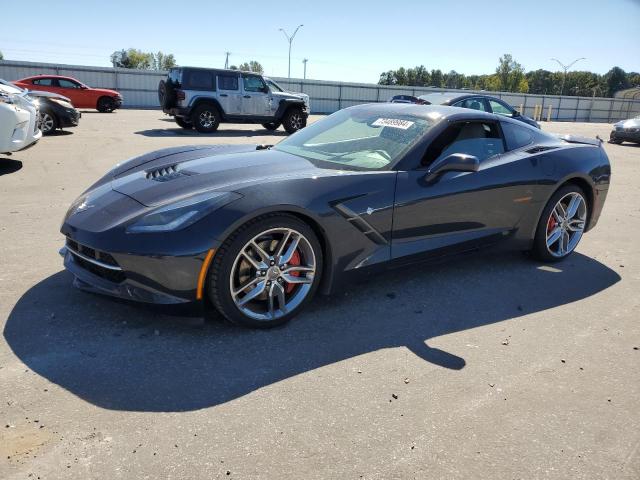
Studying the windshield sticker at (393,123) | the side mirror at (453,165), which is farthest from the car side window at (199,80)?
the side mirror at (453,165)

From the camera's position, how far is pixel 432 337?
3.30 m

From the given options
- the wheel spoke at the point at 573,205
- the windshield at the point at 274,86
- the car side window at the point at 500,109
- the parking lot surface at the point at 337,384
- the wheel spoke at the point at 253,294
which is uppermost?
the windshield at the point at 274,86

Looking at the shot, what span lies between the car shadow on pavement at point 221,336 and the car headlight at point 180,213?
461 millimetres

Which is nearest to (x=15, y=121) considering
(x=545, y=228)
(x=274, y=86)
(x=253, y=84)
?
(x=545, y=228)

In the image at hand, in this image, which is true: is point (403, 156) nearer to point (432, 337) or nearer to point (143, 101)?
point (432, 337)

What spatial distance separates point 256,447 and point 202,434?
9.7 inches

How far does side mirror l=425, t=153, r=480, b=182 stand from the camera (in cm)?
365

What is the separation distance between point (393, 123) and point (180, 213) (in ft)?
6.39

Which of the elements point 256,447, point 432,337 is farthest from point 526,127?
point 256,447

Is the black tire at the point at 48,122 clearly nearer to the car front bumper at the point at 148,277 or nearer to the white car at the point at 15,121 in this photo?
the white car at the point at 15,121

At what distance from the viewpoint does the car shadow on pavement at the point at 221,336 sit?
2.61m

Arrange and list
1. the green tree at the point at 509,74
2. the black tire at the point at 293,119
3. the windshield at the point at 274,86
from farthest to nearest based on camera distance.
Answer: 1. the green tree at the point at 509,74
2. the black tire at the point at 293,119
3. the windshield at the point at 274,86

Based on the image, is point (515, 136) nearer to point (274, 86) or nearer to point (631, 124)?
point (274, 86)

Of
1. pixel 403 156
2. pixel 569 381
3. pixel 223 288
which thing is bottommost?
pixel 569 381
